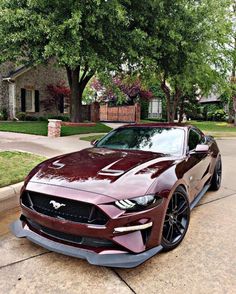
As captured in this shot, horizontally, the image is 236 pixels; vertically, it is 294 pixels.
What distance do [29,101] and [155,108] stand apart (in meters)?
15.8

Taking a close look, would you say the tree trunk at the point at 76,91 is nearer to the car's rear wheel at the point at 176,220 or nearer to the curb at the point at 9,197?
the curb at the point at 9,197

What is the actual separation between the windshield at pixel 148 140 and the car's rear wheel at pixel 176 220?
83cm

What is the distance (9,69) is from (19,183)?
18.1 meters

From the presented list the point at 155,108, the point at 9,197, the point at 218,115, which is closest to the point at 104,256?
the point at 9,197

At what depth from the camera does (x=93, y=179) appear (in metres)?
3.03

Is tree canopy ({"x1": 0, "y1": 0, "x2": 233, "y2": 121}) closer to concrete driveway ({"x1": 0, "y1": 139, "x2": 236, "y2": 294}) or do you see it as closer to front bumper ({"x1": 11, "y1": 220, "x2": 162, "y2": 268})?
concrete driveway ({"x1": 0, "y1": 139, "x2": 236, "y2": 294})

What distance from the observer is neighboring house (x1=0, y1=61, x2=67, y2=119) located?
20375 mm

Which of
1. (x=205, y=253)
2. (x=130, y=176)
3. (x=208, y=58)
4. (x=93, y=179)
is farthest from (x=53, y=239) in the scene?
(x=208, y=58)

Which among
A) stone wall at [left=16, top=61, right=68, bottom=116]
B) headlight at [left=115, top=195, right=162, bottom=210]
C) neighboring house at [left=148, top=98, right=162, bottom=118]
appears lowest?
headlight at [left=115, top=195, right=162, bottom=210]

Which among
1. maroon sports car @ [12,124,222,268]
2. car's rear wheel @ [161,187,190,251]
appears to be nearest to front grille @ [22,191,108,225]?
maroon sports car @ [12,124,222,268]

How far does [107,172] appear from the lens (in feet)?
10.4

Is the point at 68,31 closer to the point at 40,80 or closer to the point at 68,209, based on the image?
the point at 68,209

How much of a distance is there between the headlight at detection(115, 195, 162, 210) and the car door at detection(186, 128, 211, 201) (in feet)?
3.55

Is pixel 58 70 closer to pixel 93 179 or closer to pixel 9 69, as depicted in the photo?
pixel 9 69
